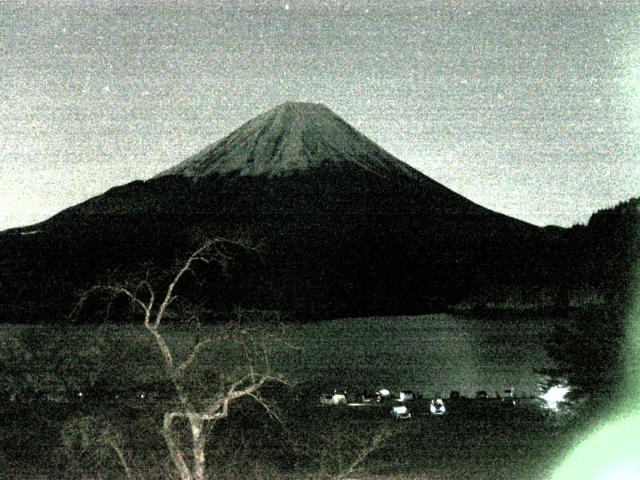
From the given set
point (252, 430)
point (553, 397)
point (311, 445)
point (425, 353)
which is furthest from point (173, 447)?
point (425, 353)

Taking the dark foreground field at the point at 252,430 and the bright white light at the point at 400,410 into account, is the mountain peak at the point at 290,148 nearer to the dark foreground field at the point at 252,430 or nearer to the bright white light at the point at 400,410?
the dark foreground field at the point at 252,430

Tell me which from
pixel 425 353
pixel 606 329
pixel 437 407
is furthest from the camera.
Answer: pixel 425 353

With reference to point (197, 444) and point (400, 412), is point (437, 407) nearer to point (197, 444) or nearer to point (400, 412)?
point (400, 412)

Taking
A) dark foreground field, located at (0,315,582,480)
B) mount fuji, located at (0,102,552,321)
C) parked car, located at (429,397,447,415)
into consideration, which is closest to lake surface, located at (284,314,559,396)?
dark foreground field, located at (0,315,582,480)

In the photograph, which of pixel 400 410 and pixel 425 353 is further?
pixel 425 353

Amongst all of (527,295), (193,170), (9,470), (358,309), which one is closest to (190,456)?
(9,470)

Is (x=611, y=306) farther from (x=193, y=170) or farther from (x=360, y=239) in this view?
(x=193, y=170)
